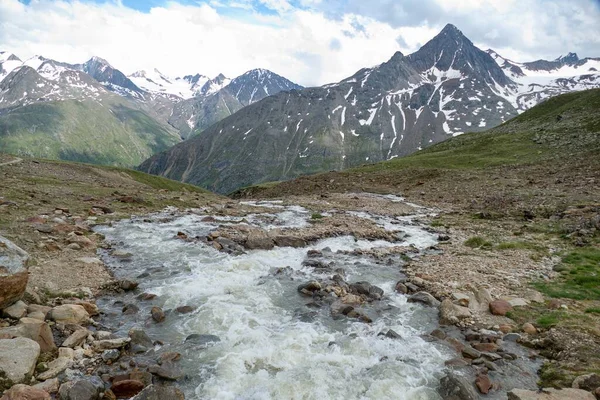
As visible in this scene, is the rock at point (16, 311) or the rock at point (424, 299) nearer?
the rock at point (16, 311)

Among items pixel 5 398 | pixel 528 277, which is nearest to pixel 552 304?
pixel 528 277

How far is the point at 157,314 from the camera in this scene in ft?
57.0

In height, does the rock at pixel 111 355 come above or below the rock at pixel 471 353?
below

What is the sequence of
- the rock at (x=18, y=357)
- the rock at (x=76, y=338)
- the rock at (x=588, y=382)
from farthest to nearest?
the rock at (x=76, y=338), the rock at (x=588, y=382), the rock at (x=18, y=357)

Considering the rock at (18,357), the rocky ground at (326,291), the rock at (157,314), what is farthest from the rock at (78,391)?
the rock at (157,314)

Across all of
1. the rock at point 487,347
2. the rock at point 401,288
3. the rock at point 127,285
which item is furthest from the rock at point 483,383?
the rock at point 127,285

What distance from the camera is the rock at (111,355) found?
Answer: 13500 mm

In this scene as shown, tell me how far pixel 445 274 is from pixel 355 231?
12550 millimetres

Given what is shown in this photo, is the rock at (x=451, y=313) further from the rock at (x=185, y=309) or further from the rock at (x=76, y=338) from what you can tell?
the rock at (x=76, y=338)

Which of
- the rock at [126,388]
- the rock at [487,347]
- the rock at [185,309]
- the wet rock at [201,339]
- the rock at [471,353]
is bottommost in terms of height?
the rock at [126,388]

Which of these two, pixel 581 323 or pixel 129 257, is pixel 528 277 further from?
pixel 129 257

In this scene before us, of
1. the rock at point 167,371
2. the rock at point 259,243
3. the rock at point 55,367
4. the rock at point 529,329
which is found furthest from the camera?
the rock at point 259,243

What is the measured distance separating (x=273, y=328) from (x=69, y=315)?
8847 mm

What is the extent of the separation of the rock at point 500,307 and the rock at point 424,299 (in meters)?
2.62
